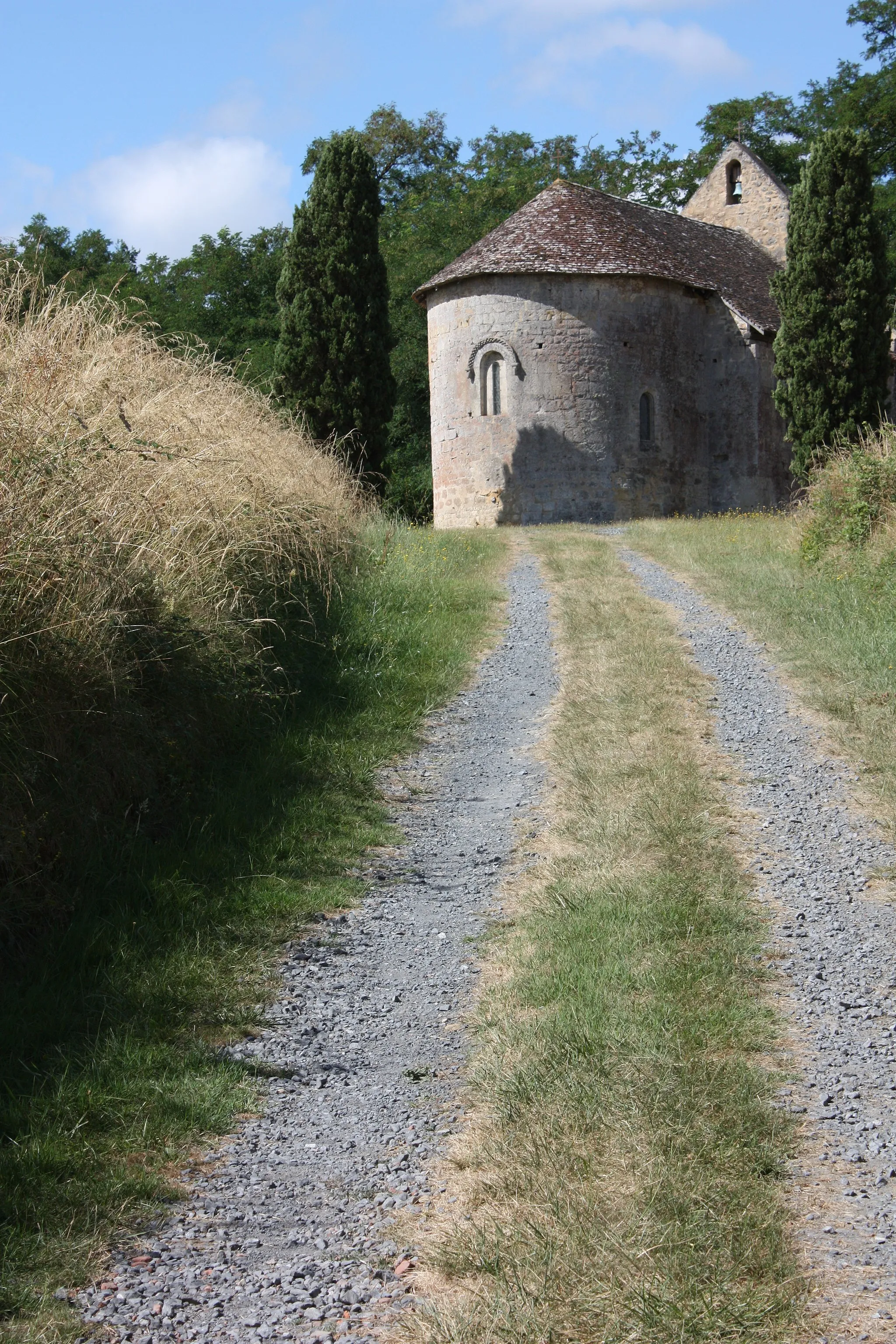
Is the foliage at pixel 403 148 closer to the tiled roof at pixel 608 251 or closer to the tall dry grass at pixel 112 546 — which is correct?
the tiled roof at pixel 608 251

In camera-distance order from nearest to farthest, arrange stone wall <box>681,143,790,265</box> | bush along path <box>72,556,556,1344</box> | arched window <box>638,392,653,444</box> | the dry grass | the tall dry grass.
Result: bush along path <box>72,556,556,1344</box>, the tall dry grass, the dry grass, arched window <box>638,392,653,444</box>, stone wall <box>681,143,790,265</box>

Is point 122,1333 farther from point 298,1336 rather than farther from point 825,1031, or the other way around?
point 825,1031

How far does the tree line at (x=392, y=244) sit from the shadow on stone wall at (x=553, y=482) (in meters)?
2.94

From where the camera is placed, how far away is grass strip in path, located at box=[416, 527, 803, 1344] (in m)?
2.55

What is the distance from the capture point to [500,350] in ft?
80.7

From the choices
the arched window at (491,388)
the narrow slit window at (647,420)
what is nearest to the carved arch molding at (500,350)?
the arched window at (491,388)

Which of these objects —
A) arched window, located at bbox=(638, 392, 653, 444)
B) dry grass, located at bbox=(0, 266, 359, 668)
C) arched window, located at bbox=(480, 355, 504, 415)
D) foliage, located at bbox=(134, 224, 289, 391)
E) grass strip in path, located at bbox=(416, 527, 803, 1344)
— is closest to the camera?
grass strip in path, located at bbox=(416, 527, 803, 1344)

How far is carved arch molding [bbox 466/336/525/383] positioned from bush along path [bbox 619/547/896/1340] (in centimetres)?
1779

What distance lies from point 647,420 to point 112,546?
21.3 m

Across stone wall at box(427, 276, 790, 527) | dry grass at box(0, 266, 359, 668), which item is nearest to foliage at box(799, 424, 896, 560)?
dry grass at box(0, 266, 359, 668)

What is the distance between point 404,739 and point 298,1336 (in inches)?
203

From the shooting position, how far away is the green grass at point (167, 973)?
3043mm

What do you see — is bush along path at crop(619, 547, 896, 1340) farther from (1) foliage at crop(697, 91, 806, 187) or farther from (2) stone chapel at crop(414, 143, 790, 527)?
(1) foliage at crop(697, 91, 806, 187)

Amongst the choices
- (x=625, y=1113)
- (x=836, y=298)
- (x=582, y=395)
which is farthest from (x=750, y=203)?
(x=625, y=1113)
